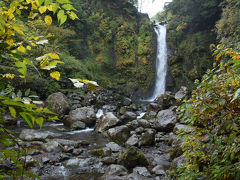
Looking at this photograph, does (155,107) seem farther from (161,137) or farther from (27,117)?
(27,117)

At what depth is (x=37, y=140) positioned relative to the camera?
18.1 feet

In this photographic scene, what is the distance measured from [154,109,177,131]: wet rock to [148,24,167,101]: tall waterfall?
30.5 ft

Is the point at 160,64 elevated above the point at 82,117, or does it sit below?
above

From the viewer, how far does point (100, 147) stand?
5.64 meters

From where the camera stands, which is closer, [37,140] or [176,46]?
[37,140]

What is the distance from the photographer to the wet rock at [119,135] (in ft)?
20.4

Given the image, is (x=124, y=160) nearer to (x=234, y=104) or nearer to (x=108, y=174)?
(x=108, y=174)

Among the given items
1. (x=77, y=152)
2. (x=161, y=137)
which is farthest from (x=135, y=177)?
(x=161, y=137)

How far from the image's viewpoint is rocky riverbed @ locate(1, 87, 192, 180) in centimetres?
391

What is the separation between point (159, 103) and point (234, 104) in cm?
840

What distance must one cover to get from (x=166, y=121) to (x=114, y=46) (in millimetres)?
14699

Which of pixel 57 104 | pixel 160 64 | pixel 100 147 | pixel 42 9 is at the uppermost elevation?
pixel 160 64

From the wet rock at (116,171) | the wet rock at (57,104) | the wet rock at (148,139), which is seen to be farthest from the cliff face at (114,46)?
the wet rock at (116,171)

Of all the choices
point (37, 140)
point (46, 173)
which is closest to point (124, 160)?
point (46, 173)
